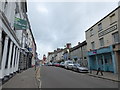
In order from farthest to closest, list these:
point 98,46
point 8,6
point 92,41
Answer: point 92,41 < point 98,46 < point 8,6

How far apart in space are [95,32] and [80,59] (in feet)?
39.0

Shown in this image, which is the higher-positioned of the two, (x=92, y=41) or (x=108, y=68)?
A: (x=92, y=41)

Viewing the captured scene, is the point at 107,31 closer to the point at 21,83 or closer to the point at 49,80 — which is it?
the point at 49,80

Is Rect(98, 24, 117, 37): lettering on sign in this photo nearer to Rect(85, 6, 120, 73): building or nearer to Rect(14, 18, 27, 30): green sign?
Rect(85, 6, 120, 73): building

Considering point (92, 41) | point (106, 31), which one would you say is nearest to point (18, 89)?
point (106, 31)

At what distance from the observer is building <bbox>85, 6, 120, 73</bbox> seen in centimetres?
1834

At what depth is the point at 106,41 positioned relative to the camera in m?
20.7

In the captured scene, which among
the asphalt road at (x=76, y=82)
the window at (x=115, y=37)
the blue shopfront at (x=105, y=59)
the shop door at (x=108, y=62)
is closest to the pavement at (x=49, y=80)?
the asphalt road at (x=76, y=82)

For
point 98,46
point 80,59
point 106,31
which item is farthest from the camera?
point 80,59

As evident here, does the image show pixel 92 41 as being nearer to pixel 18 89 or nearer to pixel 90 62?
pixel 90 62

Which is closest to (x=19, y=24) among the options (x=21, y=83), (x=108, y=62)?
(x=21, y=83)

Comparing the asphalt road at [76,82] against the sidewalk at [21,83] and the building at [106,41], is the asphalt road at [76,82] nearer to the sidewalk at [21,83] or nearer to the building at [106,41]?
the sidewalk at [21,83]

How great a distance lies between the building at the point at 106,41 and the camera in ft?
60.2

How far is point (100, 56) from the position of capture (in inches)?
931
